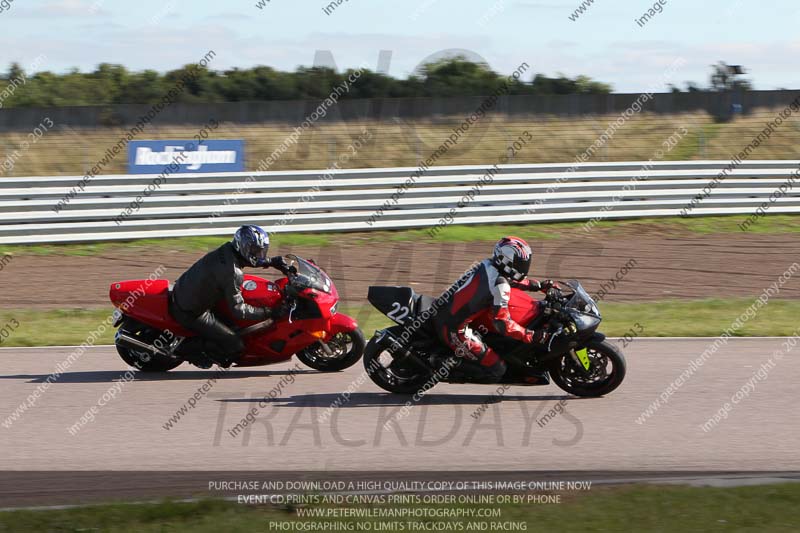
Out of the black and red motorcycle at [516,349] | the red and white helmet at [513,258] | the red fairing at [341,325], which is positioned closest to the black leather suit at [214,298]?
the red fairing at [341,325]

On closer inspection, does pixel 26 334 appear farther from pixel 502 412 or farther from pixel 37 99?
pixel 37 99

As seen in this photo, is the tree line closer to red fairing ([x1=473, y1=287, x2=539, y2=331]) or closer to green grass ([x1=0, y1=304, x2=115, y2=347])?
green grass ([x1=0, y1=304, x2=115, y2=347])

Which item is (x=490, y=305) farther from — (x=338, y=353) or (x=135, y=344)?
(x=135, y=344)

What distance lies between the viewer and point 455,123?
107ft

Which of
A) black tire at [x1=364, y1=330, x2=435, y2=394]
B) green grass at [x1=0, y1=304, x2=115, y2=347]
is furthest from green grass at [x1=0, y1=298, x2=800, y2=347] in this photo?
black tire at [x1=364, y1=330, x2=435, y2=394]

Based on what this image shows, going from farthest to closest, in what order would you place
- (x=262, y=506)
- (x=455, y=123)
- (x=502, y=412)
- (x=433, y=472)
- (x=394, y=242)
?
(x=455, y=123)
(x=394, y=242)
(x=502, y=412)
(x=433, y=472)
(x=262, y=506)

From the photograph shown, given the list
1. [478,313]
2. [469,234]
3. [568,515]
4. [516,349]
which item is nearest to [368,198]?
[469,234]

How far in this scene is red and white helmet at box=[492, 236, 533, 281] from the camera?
372 inches

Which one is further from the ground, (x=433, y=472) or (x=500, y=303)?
(x=500, y=303)

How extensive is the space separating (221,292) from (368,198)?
1105 centimetres

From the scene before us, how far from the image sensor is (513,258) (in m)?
9.44

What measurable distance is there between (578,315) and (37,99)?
114ft

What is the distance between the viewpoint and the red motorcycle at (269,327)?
1066 centimetres

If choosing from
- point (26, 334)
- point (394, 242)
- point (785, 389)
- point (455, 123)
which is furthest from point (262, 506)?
point (455, 123)
